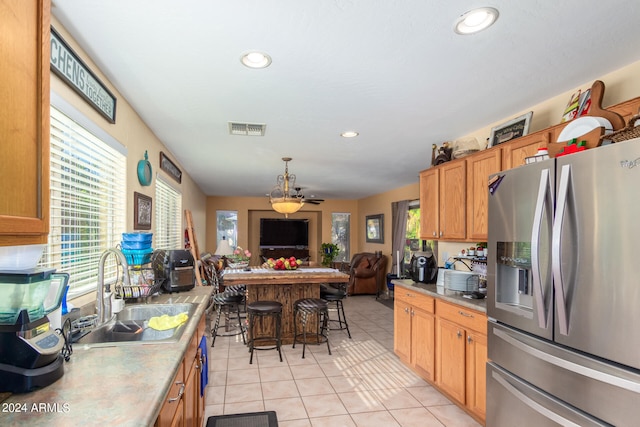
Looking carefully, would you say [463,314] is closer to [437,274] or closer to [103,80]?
[437,274]

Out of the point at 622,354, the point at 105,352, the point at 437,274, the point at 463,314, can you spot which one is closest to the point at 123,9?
the point at 105,352

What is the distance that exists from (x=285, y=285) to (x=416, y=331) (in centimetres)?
185

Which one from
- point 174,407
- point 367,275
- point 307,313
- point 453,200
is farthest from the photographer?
point 367,275

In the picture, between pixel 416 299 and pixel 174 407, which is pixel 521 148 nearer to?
pixel 416 299

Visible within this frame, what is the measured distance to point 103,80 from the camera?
2.22 m

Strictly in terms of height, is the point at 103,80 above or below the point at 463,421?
above

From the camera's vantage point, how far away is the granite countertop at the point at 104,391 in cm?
94

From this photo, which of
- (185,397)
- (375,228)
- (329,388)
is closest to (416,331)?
(329,388)

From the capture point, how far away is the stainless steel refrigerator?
1.40 meters

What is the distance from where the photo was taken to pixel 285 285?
4500 mm

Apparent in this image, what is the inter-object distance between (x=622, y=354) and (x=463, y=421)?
152cm

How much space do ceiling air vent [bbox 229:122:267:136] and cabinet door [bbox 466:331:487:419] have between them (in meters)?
2.51

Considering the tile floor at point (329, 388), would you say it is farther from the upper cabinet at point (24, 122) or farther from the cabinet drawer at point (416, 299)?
the upper cabinet at point (24, 122)

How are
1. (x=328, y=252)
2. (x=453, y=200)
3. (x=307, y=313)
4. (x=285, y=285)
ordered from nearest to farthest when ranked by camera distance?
(x=453, y=200) → (x=307, y=313) → (x=285, y=285) → (x=328, y=252)
